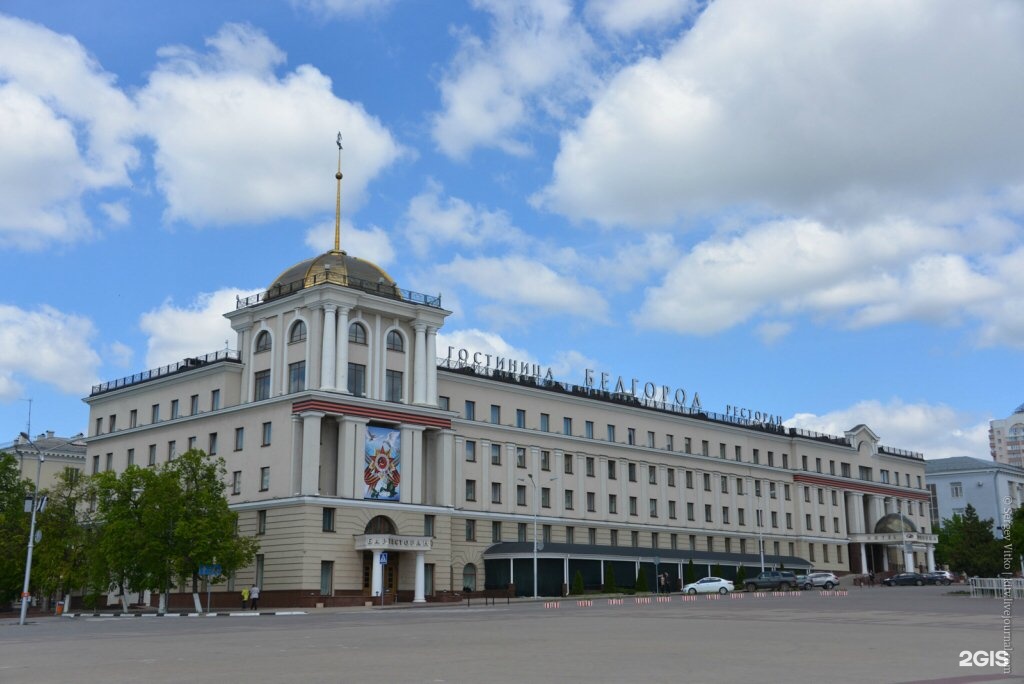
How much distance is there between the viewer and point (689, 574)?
299ft

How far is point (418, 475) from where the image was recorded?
75375mm

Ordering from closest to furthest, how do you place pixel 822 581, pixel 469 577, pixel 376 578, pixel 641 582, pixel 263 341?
pixel 376 578
pixel 263 341
pixel 469 577
pixel 641 582
pixel 822 581

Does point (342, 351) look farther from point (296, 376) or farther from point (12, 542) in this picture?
point (12, 542)

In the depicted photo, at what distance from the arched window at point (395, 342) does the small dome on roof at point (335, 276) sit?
2.93 metres

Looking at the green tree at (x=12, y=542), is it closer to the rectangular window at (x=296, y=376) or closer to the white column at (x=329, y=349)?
the rectangular window at (x=296, y=376)

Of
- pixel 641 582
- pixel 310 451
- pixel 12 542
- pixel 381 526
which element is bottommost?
pixel 641 582

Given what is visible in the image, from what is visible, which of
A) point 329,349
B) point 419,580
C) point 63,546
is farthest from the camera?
point 419,580

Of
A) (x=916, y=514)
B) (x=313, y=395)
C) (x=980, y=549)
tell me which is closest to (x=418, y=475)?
(x=313, y=395)

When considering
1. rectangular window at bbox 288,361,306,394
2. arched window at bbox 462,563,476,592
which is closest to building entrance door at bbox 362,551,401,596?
arched window at bbox 462,563,476,592

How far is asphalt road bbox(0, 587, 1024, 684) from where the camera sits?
19.0 metres

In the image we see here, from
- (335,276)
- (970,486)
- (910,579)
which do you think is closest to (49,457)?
(335,276)

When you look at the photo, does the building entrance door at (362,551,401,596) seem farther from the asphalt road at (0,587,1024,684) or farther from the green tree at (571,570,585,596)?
the asphalt road at (0,587,1024,684)

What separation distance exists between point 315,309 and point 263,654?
49804 mm

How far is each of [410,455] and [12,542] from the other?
2868 cm
